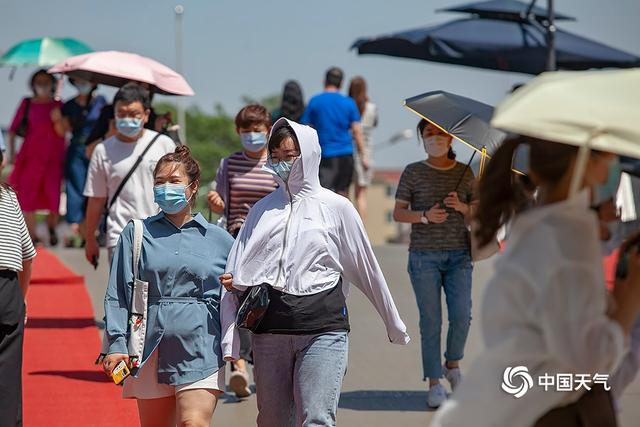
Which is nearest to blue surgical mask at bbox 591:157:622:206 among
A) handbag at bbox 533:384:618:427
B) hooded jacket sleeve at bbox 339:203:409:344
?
handbag at bbox 533:384:618:427

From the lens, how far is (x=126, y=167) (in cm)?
949

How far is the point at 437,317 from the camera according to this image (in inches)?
365

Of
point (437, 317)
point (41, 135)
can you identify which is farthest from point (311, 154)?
point (41, 135)

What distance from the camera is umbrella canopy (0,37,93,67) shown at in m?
16.5

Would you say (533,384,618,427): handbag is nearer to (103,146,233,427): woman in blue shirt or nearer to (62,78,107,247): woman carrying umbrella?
(103,146,233,427): woman in blue shirt

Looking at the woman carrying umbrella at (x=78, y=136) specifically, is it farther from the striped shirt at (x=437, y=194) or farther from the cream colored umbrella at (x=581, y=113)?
the cream colored umbrella at (x=581, y=113)

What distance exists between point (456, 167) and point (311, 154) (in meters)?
2.68

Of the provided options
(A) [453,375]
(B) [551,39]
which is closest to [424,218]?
(A) [453,375]

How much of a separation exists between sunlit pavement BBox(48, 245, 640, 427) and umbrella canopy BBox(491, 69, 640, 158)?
3.07m

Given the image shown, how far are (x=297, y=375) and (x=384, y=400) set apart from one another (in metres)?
3.36

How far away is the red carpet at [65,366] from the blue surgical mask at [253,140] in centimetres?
193

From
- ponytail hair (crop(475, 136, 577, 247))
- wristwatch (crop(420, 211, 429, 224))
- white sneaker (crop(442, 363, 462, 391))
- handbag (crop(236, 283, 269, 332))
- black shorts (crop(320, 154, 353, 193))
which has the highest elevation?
ponytail hair (crop(475, 136, 577, 247))

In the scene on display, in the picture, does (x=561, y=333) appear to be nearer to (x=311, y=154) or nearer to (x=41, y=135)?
(x=311, y=154)

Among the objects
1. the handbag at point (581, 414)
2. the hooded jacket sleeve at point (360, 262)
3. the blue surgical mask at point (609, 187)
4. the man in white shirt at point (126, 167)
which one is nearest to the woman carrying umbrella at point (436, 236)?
the man in white shirt at point (126, 167)
